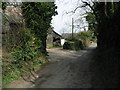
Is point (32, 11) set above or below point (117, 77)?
above

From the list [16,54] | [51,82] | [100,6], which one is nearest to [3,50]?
[16,54]

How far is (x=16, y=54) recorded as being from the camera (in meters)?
10.2

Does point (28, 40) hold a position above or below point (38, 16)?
below

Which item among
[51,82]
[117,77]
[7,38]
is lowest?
[51,82]

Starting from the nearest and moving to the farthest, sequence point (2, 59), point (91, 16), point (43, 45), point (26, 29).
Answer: point (2, 59), point (26, 29), point (43, 45), point (91, 16)

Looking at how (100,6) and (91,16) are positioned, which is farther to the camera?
(91,16)

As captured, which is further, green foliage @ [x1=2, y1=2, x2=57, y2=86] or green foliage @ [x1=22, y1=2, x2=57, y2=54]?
green foliage @ [x1=22, y1=2, x2=57, y2=54]

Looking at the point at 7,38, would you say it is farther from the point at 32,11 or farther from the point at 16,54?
the point at 32,11

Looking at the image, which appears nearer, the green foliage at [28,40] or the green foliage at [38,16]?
the green foliage at [28,40]

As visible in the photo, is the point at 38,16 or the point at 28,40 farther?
the point at 38,16

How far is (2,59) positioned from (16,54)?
1226mm

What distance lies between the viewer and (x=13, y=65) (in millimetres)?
9422

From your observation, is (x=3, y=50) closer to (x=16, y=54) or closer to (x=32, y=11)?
(x=16, y=54)

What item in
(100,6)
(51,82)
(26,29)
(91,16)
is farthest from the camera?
(91,16)
